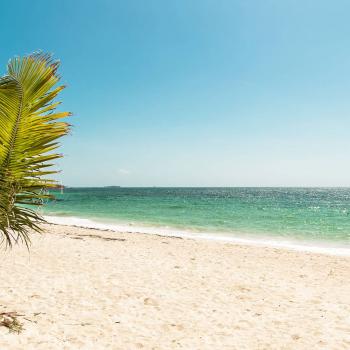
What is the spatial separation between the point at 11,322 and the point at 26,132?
3334 mm

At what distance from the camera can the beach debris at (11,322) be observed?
542 cm

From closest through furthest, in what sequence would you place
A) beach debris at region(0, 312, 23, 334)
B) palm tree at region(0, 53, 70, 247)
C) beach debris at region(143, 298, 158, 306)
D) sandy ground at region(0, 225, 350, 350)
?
palm tree at region(0, 53, 70, 247), beach debris at region(0, 312, 23, 334), sandy ground at region(0, 225, 350, 350), beach debris at region(143, 298, 158, 306)

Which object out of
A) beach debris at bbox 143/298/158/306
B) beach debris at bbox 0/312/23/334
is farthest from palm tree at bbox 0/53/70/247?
beach debris at bbox 143/298/158/306

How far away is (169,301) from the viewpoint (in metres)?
7.65

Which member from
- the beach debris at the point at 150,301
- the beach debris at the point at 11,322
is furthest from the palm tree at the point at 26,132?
the beach debris at the point at 150,301

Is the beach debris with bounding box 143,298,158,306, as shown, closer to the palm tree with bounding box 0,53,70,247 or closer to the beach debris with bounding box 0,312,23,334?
the beach debris with bounding box 0,312,23,334

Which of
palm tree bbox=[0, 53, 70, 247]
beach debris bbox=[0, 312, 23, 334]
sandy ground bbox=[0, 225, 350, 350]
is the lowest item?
sandy ground bbox=[0, 225, 350, 350]

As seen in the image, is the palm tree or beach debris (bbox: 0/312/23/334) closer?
the palm tree

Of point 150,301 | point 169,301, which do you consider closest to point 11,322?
point 150,301

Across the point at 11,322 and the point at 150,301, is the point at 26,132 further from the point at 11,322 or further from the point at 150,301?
the point at 150,301

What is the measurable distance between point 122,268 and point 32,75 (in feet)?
25.1

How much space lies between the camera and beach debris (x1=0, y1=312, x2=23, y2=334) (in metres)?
5.42

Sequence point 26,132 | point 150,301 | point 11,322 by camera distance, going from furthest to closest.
A: point 150,301, point 11,322, point 26,132

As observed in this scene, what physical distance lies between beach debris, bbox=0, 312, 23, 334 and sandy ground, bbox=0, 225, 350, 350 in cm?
10
